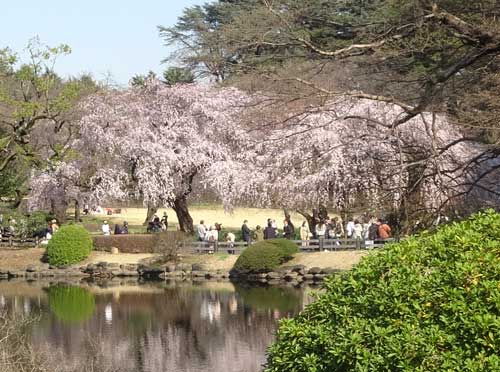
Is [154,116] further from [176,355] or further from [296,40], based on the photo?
[296,40]

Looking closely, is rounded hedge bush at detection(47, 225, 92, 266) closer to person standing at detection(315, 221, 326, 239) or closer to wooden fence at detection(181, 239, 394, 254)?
wooden fence at detection(181, 239, 394, 254)

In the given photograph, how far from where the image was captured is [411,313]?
4168 millimetres

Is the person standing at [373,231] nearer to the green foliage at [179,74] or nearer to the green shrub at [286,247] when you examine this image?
the green shrub at [286,247]

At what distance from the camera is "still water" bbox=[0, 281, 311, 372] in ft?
51.6

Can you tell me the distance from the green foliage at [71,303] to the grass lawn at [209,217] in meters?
17.3

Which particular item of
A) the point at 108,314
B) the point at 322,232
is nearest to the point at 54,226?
the point at 322,232

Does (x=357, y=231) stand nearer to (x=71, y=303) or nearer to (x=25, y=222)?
(x=71, y=303)

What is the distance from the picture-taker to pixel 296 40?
801 cm

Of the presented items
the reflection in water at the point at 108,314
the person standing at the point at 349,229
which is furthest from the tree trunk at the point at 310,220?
the reflection in water at the point at 108,314

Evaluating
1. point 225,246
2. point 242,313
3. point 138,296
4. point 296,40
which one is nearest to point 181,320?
point 242,313

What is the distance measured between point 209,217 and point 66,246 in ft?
68.4

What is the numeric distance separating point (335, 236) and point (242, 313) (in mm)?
10910

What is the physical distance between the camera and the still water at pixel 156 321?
51.6 ft

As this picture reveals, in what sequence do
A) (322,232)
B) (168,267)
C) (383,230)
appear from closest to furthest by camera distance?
(383,230), (168,267), (322,232)
